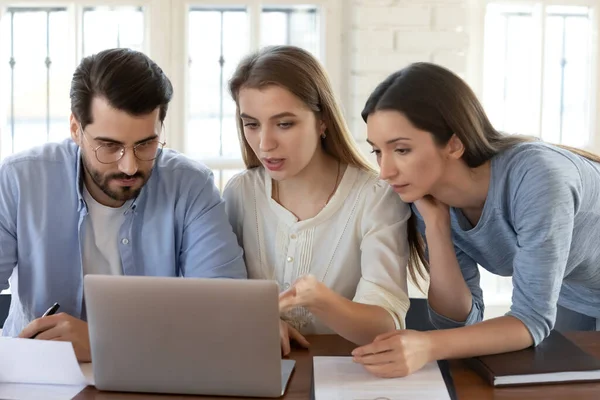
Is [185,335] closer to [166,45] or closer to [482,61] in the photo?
[166,45]

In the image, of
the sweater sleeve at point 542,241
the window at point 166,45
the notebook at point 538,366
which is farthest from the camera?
the window at point 166,45

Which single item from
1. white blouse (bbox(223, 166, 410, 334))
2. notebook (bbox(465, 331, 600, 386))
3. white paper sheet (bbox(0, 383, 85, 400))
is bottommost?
white paper sheet (bbox(0, 383, 85, 400))

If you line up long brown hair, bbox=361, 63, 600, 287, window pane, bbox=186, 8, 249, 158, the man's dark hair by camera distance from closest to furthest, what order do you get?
long brown hair, bbox=361, 63, 600, 287
the man's dark hair
window pane, bbox=186, 8, 249, 158

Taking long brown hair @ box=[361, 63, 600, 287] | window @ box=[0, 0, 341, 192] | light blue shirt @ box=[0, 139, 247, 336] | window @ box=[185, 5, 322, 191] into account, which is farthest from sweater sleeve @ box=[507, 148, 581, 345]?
window @ box=[185, 5, 322, 191]

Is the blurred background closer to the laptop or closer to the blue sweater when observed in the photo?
the blue sweater

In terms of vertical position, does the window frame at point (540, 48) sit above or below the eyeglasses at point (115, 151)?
above

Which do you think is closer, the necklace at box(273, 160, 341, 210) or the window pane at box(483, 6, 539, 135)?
the necklace at box(273, 160, 341, 210)

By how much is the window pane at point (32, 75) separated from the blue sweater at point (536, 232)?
2.14 m

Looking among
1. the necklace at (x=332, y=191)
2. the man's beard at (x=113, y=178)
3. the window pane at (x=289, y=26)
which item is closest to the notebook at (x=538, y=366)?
the necklace at (x=332, y=191)

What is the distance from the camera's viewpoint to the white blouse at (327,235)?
1.90 meters

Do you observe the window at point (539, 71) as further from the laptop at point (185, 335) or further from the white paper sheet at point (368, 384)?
the laptop at point (185, 335)

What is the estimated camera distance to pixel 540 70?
3535mm

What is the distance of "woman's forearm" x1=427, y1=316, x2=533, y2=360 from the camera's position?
1516 mm

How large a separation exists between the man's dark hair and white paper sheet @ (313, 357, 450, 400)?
0.70 m
